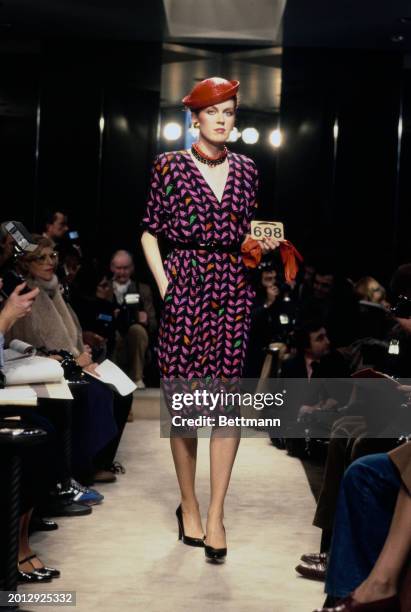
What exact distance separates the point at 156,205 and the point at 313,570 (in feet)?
4.37

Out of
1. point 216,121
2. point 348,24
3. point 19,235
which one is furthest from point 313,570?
point 348,24

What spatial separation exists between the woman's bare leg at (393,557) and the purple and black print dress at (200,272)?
52.6 inches

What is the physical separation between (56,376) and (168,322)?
513 millimetres

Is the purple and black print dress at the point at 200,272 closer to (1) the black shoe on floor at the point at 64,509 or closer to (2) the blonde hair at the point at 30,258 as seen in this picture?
(1) the black shoe on floor at the point at 64,509

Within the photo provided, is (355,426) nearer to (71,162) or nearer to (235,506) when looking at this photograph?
(235,506)

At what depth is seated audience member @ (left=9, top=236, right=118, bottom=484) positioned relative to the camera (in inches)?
180

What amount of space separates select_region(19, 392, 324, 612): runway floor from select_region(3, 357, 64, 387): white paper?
24.3 inches

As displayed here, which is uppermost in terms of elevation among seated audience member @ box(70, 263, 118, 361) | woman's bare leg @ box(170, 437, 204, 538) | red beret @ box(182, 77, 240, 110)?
red beret @ box(182, 77, 240, 110)

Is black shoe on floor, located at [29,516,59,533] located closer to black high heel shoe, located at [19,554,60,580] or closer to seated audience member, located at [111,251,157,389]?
black high heel shoe, located at [19,554,60,580]

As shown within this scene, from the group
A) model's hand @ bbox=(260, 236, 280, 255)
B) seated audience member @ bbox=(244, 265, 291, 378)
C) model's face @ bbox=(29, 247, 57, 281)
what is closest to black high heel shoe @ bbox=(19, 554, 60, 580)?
model's hand @ bbox=(260, 236, 280, 255)

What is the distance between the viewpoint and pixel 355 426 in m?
3.81

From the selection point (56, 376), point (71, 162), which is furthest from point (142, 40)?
point (56, 376)

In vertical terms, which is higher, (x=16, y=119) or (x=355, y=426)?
(x=16, y=119)

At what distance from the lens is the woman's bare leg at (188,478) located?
3.76 metres
